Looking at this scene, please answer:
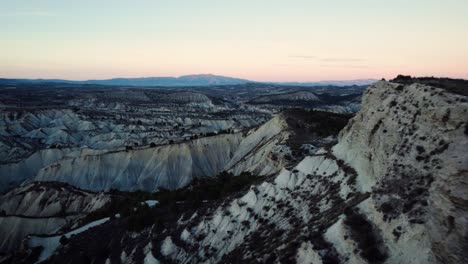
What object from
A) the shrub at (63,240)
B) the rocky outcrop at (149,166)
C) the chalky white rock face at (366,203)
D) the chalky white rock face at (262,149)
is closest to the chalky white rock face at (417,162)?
the chalky white rock face at (366,203)

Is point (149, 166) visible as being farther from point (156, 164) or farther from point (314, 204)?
point (314, 204)

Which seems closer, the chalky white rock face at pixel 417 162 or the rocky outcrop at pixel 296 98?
the chalky white rock face at pixel 417 162

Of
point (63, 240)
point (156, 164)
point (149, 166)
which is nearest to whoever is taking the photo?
point (63, 240)

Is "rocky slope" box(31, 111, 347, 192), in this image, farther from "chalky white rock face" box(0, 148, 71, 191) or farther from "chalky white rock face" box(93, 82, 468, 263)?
"chalky white rock face" box(93, 82, 468, 263)

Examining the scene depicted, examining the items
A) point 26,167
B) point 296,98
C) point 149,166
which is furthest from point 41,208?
point 296,98

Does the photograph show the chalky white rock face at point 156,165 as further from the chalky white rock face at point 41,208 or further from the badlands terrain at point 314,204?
the chalky white rock face at point 41,208

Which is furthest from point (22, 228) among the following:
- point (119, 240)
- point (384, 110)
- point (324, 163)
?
point (384, 110)
